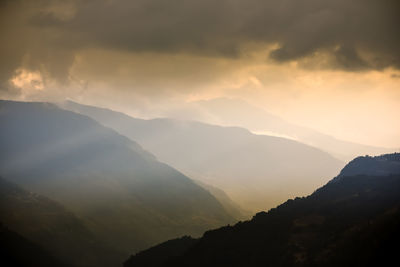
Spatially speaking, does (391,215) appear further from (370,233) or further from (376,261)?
(376,261)

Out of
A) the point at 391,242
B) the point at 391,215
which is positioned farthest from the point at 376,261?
the point at 391,215

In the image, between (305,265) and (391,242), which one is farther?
(305,265)

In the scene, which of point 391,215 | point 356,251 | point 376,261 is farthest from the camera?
point 391,215

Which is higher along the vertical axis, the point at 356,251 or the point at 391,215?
the point at 391,215

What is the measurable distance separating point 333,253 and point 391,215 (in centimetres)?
3436

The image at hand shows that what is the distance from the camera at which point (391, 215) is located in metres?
198

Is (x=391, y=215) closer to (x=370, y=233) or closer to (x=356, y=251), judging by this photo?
(x=370, y=233)

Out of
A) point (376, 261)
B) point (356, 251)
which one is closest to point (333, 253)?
point (356, 251)

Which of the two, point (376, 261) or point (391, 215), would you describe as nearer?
point (376, 261)

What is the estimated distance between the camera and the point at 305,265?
192 metres

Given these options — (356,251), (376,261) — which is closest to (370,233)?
(356,251)

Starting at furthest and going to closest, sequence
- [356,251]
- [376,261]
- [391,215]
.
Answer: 1. [391,215]
2. [356,251]
3. [376,261]

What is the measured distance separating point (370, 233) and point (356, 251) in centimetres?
1271

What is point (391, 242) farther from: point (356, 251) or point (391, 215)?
point (391, 215)
